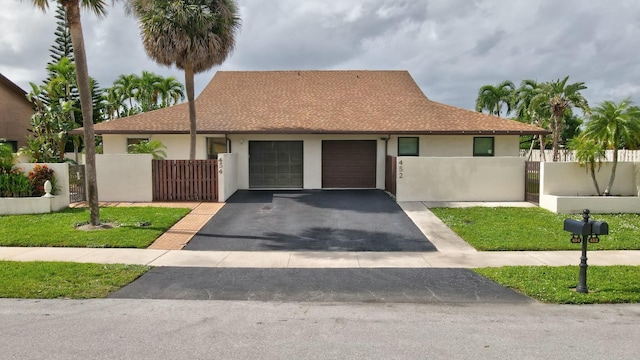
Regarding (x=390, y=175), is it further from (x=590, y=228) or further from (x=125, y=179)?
(x=590, y=228)

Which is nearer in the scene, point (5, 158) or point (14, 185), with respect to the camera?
point (14, 185)

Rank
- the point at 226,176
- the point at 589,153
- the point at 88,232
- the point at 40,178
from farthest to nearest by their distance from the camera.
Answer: the point at 226,176
the point at 589,153
the point at 40,178
the point at 88,232

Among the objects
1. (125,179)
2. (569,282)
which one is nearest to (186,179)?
(125,179)

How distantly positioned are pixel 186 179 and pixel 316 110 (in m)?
7.41

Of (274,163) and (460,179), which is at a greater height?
(274,163)

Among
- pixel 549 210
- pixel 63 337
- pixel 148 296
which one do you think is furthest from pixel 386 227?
pixel 63 337

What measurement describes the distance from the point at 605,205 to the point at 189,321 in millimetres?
13967

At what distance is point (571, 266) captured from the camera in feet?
27.6

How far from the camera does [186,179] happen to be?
1644 cm

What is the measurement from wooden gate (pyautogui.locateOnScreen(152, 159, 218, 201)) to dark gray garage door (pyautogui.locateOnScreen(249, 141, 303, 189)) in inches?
143

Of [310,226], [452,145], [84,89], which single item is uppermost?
[84,89]

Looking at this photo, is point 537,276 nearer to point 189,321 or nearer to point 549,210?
point 189,321

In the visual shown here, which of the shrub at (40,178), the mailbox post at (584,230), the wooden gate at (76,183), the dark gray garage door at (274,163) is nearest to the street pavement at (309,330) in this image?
the mailbox post at (584,230)

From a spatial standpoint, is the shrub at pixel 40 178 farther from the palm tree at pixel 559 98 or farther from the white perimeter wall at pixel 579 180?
the palm tree at pixel 559 98
